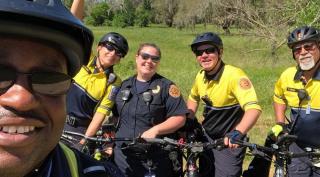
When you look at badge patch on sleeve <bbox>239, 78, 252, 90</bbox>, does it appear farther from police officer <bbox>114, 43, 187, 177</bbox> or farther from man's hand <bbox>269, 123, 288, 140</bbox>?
police officer <bbox>114, 43, 187, 177</bbox>

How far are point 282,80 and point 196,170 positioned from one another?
1721 mm

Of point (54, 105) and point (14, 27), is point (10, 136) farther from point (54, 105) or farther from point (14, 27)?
point (14, 27)

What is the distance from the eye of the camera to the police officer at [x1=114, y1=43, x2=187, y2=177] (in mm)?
5027

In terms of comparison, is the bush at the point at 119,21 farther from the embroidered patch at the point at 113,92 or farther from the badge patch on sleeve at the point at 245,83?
the badge patch on sleeve at the point at 245,83

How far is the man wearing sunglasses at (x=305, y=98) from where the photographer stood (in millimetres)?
5176

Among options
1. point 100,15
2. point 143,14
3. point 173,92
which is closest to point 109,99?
point 173,92

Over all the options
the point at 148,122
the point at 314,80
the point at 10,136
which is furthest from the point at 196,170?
the point at 10,136

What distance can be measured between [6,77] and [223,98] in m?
4.22

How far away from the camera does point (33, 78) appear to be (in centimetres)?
132

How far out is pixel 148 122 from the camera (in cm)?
506

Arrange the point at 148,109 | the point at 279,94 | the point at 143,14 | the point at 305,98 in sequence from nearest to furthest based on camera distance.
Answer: the point at 148,109 → the point at 305,98 → the point at 279,94 → the point at 143,14

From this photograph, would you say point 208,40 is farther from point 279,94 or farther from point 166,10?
point 166,10

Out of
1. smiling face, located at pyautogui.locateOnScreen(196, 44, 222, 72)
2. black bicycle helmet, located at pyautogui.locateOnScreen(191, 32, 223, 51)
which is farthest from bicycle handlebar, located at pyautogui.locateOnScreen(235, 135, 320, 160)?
black bicycle helmet, located at pyautogui.locateOnScreen(191, 32, 223, 51)

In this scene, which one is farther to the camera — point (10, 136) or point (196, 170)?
point (196, 170)
